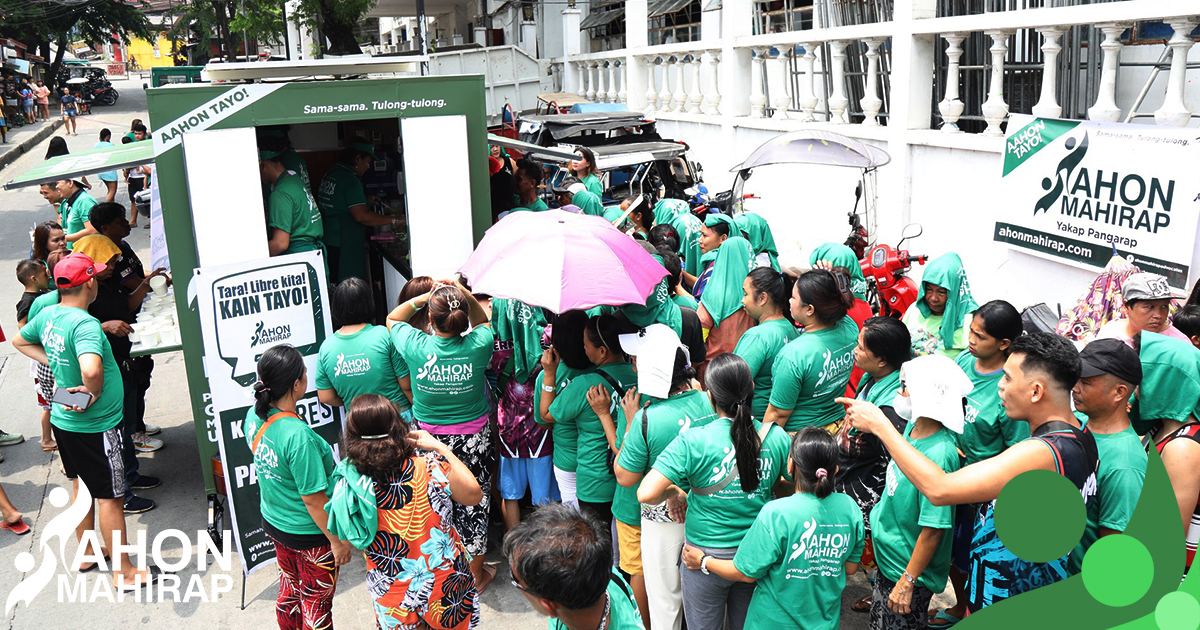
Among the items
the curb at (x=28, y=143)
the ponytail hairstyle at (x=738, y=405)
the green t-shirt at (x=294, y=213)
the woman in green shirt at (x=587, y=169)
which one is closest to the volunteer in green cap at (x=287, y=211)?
the green t-shirt at (x=294, y=213)

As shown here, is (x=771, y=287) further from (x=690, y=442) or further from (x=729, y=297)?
(x=690, y=442)

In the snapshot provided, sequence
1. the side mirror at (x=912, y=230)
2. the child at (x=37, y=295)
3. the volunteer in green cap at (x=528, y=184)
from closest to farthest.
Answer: the child at (x=37, y=295) → the side mirror at (x=912, y=230) → the volunteer in green cap at (x=528, y=184)

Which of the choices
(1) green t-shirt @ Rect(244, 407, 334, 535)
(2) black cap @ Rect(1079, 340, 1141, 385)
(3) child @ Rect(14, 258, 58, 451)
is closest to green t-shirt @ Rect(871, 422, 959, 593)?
(2) black cap @ Rect(1079, 340, 1141, 385)

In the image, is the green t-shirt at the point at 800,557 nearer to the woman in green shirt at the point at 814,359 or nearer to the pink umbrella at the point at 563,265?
the woman in green shirt at the point at 814,359

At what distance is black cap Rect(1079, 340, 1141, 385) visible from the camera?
10.0ft

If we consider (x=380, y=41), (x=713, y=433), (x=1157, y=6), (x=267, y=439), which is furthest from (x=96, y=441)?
(x=380, y=41)

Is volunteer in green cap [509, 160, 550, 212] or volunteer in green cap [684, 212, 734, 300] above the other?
volunteer in green cap [509, 160, 550, 212]

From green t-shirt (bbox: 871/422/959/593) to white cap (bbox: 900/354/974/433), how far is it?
97mm

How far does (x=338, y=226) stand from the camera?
24.7ft

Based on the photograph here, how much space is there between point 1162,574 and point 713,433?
1580 mm

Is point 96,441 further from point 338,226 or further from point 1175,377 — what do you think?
point 1175,377

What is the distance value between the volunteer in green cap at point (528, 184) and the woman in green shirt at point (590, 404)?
3542mm

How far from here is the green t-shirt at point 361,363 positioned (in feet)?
15.8

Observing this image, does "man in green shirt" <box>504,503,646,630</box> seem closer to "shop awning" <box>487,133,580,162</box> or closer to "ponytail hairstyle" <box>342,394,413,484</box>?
"ponytail hairstyle" <box>342,394,413,484</box>
